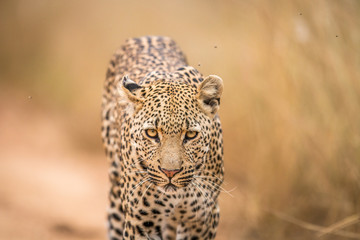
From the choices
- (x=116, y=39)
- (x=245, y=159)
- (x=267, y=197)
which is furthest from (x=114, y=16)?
(x=267, y=197)

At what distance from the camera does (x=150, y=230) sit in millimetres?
5465

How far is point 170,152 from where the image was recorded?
4762 mm

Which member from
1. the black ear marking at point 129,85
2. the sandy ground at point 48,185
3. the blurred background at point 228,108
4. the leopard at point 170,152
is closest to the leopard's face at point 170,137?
the leopard at point 170,152

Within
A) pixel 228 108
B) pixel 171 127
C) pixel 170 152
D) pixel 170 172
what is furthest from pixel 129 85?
pixel 228 108

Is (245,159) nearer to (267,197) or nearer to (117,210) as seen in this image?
(267,197)

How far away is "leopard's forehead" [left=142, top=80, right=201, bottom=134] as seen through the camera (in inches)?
190

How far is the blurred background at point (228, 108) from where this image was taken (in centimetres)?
722

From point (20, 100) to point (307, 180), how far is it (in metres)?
7.46

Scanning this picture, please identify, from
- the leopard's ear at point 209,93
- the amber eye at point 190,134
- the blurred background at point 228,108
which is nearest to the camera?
the amber eye at point 190,134

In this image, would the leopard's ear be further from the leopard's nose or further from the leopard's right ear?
the leopard's nose

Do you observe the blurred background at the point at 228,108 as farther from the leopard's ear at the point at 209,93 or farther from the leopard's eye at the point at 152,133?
the leopard's eye at the point at 152,133

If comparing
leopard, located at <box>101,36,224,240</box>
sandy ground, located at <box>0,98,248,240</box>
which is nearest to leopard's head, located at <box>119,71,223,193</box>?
leopard, located at <box>101,36,224,240</box>

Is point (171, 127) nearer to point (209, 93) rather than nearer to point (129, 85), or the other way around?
point (209, 93)

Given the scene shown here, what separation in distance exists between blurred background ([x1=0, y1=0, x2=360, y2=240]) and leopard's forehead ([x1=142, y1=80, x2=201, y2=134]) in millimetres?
2120
